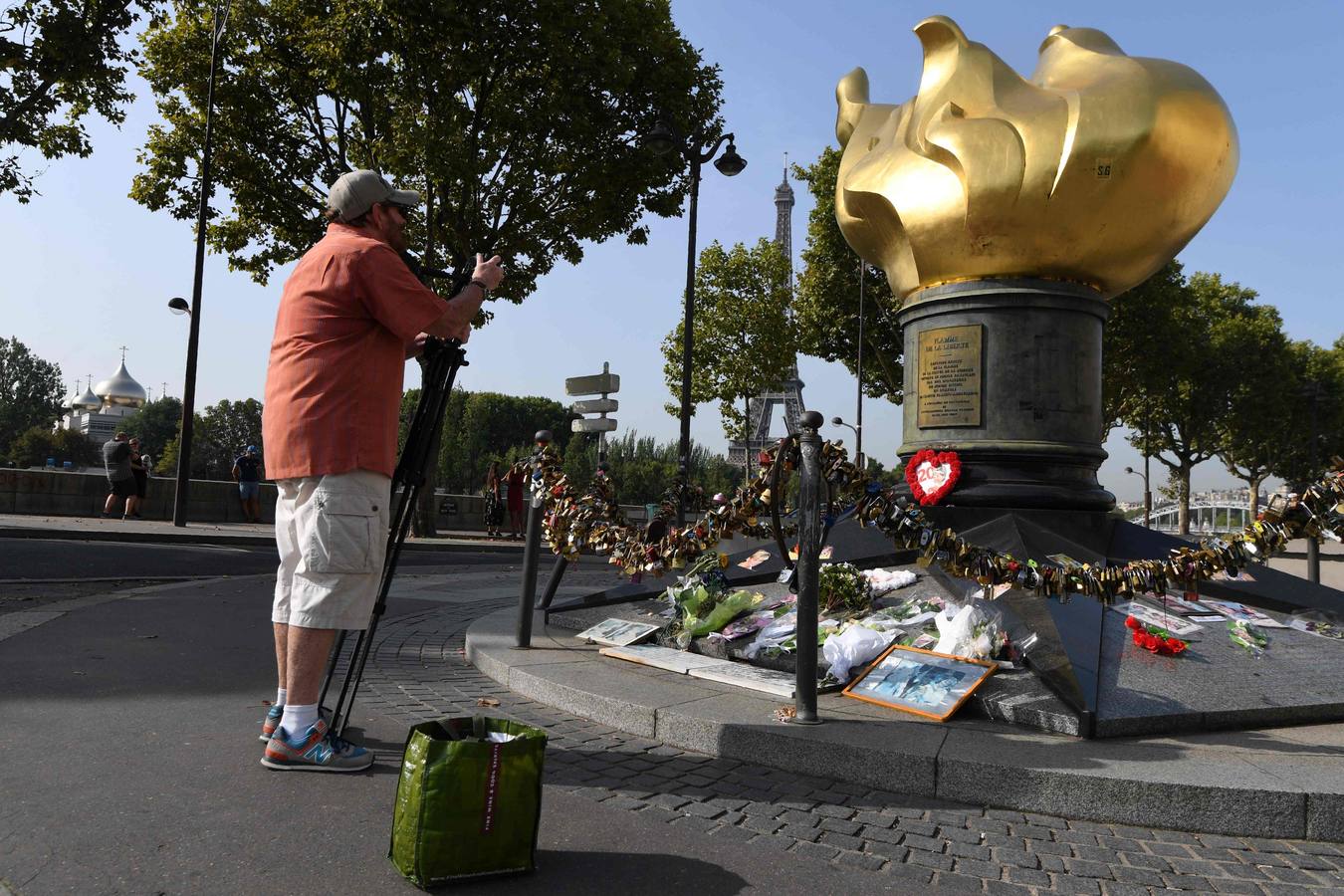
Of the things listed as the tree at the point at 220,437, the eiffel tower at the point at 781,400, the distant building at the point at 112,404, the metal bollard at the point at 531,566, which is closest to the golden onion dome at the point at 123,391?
the distant building at the point at 112,404

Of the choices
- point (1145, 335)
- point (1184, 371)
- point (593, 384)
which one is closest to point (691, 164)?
point (593, 384)

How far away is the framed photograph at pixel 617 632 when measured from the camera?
5684 millimetres

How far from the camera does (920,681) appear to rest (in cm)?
437

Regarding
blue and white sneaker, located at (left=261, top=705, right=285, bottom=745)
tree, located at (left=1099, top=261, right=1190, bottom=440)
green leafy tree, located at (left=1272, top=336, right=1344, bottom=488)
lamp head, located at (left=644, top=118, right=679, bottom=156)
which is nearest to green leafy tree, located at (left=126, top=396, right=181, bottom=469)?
tree, located at (left=1099, top=261, right=1190, bottom=440)

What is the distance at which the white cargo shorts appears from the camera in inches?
126

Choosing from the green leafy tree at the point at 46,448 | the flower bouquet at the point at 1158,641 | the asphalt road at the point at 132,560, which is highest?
the green leafy tree at the point at 46,448

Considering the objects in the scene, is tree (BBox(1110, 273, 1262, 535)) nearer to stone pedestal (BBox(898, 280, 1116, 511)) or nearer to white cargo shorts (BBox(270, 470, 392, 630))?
stone pedestal (BBox(898, 280, 1116, 511))

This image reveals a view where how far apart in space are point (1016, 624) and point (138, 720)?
4.11m

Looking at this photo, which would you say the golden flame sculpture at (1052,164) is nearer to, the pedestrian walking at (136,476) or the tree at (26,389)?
the pedestrian walking at (136,476)

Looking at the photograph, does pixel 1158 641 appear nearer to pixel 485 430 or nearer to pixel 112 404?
pixel 485 430

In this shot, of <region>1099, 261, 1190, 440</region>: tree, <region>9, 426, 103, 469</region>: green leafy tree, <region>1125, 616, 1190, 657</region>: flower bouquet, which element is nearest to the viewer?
<region>1125, 616, 1190, 657</region>: flower bouquet

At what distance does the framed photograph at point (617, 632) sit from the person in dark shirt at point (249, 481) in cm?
1546

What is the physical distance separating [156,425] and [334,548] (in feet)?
342

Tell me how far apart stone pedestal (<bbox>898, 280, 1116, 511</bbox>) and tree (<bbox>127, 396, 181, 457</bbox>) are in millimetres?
98263
